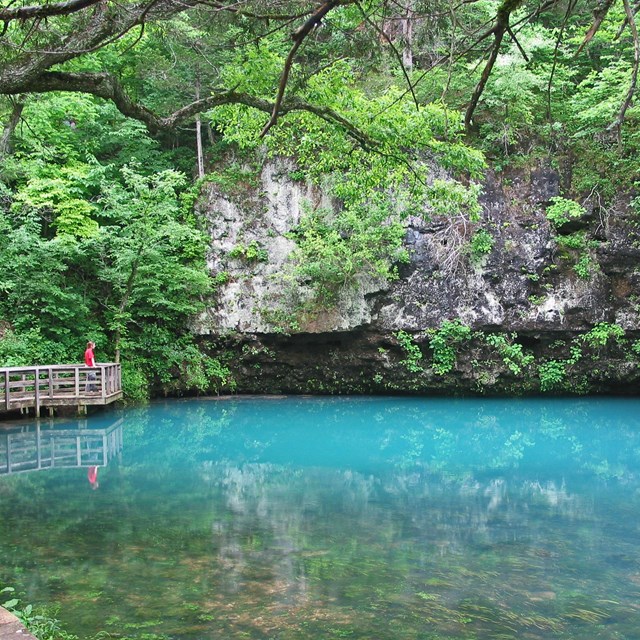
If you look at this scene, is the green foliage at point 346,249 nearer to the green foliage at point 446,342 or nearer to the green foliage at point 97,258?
the green foliage at point 446,342

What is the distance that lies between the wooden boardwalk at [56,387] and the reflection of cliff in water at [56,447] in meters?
0.56

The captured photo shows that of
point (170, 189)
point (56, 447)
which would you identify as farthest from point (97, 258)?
point (56, 447)

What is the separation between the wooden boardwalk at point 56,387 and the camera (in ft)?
44.0

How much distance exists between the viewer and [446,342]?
16984 mm

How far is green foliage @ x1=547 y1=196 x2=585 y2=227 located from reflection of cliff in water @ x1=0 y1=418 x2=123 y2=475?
11.4 meters

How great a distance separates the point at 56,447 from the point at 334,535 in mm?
6542

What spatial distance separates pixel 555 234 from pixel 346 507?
11743 mm

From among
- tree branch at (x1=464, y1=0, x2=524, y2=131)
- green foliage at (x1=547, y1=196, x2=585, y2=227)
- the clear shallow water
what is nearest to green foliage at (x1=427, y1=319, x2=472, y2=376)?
green foliage at (x1=547, y1=196, x2=585, y2=227)

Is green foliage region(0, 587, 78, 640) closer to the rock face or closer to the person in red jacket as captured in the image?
the person in red jacket

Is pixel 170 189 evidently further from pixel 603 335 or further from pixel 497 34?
pixel 497 34

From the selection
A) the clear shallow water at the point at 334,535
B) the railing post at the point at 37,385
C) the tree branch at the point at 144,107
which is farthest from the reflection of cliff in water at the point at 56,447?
the tree branch at the point at 144,107

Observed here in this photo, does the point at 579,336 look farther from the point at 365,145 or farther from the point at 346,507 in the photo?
the point at 365,145

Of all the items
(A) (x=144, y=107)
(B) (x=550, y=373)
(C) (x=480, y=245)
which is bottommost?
(B) (x=550, y=373)

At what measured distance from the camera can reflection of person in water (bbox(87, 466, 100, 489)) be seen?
8820mm
